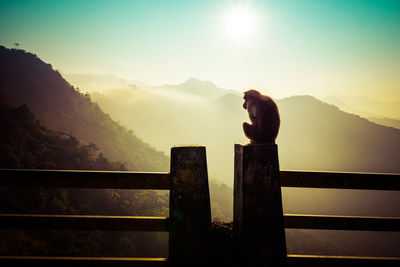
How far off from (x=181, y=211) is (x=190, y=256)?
38cm

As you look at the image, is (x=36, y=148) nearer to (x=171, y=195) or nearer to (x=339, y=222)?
(x=171, y=195)

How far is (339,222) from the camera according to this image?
2012 mm

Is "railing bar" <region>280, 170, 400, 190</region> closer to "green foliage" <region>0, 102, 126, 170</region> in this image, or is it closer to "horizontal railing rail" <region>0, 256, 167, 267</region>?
"horizontal railing rail" <region>0, 256, 167, 267</region>

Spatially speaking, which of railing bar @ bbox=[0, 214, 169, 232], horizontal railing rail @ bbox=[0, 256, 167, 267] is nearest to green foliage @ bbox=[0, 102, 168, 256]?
horizontal railing rail @ bbox=[0, 256, 167, 267]

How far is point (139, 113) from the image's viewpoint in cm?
18162

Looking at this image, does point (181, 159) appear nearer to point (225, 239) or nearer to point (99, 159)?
point (225, 239)

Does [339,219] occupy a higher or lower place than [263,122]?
lower

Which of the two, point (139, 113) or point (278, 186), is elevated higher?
point (139, 113)

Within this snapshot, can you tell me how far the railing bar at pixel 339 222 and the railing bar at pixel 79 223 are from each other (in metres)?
1.19

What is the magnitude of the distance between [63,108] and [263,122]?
85.4 meters

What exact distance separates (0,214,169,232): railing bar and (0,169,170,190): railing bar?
31 centimetres

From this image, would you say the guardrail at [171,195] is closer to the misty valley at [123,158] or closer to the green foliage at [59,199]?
the misty valley at [123,158]

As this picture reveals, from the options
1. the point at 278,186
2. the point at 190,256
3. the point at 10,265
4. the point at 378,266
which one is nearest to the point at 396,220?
the point at 378,266

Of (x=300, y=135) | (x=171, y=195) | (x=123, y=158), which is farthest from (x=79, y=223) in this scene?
(x=300, y=135)
